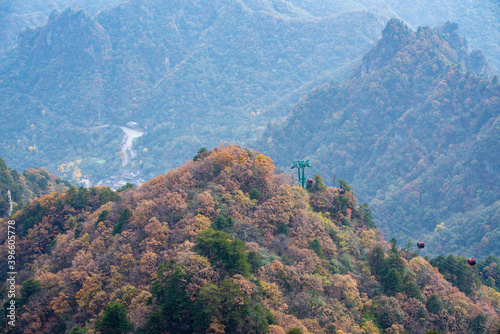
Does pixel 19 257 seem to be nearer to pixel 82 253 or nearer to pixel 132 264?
pixel 82 253

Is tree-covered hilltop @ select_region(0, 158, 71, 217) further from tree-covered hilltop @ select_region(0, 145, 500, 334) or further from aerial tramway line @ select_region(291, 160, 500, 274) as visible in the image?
aerial tramway line @ select_region(291, 160, 500, 274)

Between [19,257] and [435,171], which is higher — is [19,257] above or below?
below

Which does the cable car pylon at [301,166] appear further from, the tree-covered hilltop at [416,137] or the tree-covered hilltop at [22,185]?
the tree-covered hilltop at [416,137]

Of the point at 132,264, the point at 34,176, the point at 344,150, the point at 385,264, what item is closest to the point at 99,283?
the point at 132,264

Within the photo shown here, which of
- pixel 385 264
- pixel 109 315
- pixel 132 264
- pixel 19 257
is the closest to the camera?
pixel 109 315

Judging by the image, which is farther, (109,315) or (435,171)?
(435,171)

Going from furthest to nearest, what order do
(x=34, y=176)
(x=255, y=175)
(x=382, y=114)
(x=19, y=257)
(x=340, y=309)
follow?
1. (x=382, y=114)
2. (x=34, y=176)
3. (x=19, y=257)
4. (x=255, y=175)
5. (x=340, y=309)

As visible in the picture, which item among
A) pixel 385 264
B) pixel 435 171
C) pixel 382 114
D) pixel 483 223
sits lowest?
pixel 385 264
